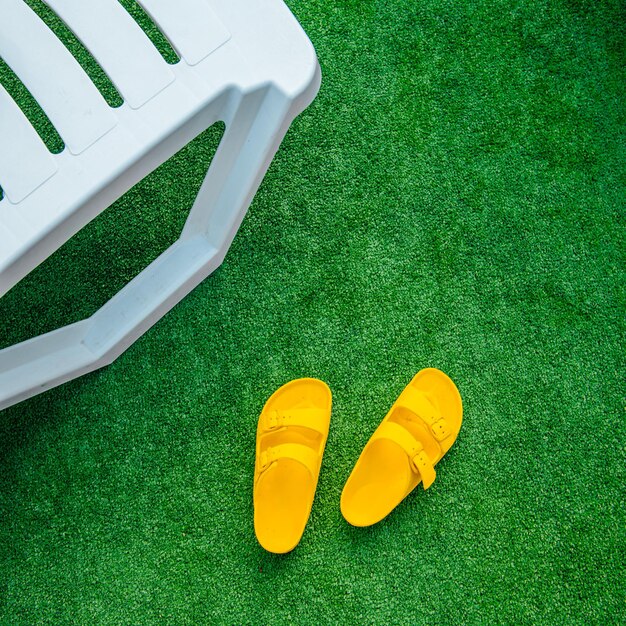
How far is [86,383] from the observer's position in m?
1.26

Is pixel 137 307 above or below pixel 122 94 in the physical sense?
below

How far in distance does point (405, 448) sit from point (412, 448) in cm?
1

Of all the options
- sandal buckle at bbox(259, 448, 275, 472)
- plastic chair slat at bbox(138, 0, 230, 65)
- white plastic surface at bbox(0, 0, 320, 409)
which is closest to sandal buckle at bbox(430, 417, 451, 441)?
sandal buckle at bbox(259, 448, 275, 472)

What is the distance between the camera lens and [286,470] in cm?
122

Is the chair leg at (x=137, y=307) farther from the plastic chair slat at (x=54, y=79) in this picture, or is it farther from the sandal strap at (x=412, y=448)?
the sandal strap at (x=412, y=448)

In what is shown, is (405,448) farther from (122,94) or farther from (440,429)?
(122,94)

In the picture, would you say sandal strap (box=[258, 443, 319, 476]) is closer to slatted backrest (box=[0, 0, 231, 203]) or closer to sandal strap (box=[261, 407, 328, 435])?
sandal strap (box=[261, 407, 328, 435])

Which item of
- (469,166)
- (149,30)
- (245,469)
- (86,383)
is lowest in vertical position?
(245,469)

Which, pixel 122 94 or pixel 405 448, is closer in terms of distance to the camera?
pixel 122 94

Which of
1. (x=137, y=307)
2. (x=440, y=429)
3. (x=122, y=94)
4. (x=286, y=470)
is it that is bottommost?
(x=440, y=429)

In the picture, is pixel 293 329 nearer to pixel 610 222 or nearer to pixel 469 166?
pixel 469 166

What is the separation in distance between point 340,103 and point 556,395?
781 millimetres

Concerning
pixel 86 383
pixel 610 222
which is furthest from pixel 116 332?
pixel 610 222

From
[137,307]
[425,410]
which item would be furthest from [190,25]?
[425,410]
